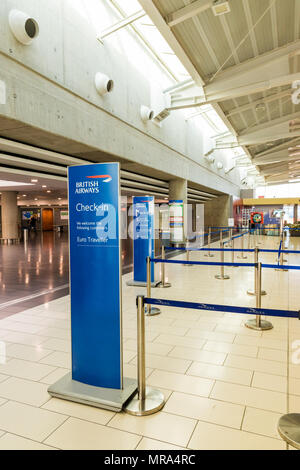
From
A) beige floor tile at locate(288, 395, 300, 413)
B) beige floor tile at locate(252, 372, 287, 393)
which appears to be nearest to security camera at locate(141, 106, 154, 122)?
beige floor tile at locate(252, 372, 287, 393)

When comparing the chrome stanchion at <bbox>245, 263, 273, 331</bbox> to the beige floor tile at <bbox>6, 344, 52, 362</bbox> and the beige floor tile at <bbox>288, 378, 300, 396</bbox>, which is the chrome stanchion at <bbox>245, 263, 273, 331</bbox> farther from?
the beige floor tile at <bbox>6, 344, 52, 362</bbox>

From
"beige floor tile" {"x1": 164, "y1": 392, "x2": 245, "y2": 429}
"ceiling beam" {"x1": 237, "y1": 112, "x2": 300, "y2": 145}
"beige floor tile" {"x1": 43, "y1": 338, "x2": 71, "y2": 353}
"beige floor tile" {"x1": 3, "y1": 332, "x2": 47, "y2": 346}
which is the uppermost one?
"ceiling beam" {"x1": 237, "y1": 112, "x2": 300, "y2": 145}

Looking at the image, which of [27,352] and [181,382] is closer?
[181,382]

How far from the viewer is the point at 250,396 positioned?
3.00m

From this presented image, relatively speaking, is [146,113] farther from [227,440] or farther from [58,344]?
[227,440]

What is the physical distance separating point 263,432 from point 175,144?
12.5 metres

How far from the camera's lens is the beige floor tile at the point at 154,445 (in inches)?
91.3

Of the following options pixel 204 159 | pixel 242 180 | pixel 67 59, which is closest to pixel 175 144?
pixel 204 159

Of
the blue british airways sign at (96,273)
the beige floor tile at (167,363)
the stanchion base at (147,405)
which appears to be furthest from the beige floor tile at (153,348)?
the blue british airways sign at (96,273)

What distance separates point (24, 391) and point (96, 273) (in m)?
1.44

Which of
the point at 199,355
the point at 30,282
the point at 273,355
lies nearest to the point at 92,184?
the point at 199,355

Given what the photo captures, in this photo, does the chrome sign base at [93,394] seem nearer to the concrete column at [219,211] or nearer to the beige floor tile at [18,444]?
the beige floor tile at [18,444]

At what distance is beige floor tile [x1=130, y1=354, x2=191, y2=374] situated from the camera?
3.58m

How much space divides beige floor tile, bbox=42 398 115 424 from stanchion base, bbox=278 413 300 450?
4.61 ft
